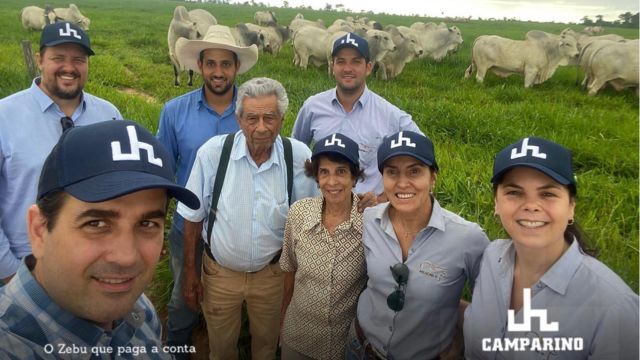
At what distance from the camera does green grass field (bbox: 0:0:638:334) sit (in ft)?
13.3

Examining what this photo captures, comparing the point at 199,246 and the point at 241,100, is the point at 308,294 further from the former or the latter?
the point at 241,100

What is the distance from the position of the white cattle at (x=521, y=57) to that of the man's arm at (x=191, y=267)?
1107 cm

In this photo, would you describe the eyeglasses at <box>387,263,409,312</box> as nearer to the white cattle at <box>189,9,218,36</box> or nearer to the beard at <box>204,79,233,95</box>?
the beard at <box>204,79,233,95</box>

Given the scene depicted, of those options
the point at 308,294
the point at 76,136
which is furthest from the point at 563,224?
the point at 76,136

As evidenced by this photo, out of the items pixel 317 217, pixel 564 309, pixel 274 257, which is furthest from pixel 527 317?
pixel 274 257

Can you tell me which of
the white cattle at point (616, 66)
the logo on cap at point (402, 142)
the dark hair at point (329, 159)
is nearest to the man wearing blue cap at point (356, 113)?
the dark hair at point (329, 159)

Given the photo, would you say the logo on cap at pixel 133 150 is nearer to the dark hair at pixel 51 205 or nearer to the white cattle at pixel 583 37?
the dark hair at pixel 51 205

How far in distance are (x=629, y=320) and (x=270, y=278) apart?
6.13ft

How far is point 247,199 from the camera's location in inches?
100

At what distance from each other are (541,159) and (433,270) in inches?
28.1

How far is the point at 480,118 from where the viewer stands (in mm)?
7184

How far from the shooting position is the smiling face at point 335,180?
2.31 m

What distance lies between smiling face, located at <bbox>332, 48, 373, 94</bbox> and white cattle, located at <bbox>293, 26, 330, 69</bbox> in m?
10.7

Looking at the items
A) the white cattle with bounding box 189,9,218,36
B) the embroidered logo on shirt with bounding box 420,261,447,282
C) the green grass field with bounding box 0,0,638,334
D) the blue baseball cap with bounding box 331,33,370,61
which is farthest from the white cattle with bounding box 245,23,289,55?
the embroidered logo on shirt with bounding box 420,261,447,282
